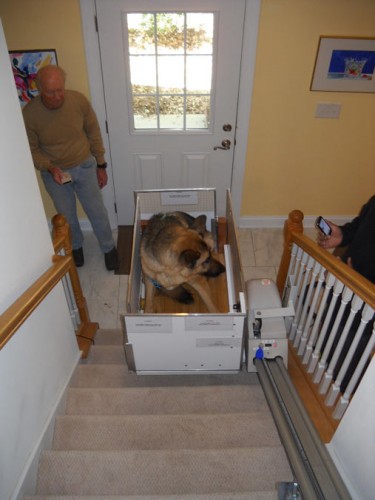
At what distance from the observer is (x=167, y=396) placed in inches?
83.7

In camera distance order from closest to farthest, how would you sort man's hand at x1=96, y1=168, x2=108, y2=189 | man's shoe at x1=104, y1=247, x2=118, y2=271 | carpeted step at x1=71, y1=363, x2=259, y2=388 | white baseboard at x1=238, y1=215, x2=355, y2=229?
carpeted step at x1=71, y1=363, x2=259, y2=388
man's hand at x1=96, y1=168, x2=108, y2=189
man's shoe at x1=104, y1=247, x2=118, y2=271
white baseboard at x1=238, y1=215, x2=355, y2=229

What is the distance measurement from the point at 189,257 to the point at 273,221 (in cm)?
229

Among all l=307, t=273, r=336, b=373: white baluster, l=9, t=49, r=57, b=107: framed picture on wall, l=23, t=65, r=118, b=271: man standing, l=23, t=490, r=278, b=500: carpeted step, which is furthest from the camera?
l=9, t=49, r=57, b=107: framed picture on wall

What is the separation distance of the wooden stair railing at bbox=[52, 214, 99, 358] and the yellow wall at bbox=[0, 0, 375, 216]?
5.65 ft

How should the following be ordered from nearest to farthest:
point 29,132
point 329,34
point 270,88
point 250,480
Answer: point 250,480
point 29,132
point 329,34
point 270,88

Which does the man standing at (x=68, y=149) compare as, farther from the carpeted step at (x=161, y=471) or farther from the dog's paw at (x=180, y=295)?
the carpeted step at (x=161, y=471)

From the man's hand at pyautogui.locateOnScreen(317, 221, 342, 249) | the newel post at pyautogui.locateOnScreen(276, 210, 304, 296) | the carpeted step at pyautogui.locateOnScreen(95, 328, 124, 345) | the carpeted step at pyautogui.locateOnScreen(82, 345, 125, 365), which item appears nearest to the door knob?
the newel post at pyautogui.locateOnScreen(276, 210, 304, 296)

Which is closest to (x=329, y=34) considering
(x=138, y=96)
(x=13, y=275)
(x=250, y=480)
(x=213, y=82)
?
(x=213, y=82)

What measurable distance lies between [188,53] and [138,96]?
61 cm

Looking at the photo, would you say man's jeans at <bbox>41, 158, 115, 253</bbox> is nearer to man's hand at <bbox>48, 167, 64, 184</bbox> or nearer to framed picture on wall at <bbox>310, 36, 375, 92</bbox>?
man's hand at <bbox>48, 167, 64, 184</bbox>

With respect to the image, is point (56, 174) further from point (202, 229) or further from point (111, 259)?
point (202, 229)

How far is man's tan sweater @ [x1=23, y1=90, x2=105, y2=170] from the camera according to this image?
2.90 m

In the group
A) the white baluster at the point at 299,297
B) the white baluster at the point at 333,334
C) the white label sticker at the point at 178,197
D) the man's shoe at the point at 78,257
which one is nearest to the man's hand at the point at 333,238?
the white baluster at the point at 299,297

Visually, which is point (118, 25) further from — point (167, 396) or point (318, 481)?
point (318, 481)
